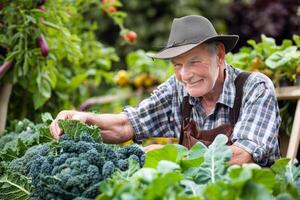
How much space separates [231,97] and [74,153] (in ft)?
3.43

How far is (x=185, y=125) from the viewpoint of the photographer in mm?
3195

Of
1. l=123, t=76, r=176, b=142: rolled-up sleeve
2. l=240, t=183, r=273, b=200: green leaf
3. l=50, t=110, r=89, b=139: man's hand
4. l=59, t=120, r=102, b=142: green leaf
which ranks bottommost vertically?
l=123, t=76, r=176, b=142: rolled-up sleeve

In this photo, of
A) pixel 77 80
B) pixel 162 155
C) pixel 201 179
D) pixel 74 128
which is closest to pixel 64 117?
pixel 74 128

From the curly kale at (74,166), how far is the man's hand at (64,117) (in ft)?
0.68

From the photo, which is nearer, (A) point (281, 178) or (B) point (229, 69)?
(A) point (281, 178)

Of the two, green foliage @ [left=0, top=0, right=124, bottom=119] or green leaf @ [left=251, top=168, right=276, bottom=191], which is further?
green foliage @ [left=0, top=0, right=124, bottom=119]

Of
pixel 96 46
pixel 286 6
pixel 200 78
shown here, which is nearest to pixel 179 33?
pixel 200 78

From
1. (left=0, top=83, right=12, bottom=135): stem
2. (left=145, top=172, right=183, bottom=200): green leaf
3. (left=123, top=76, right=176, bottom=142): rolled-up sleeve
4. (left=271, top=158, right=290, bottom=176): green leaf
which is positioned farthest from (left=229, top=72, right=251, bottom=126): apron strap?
(left=0, top=83, right=12, bottom=135): stem

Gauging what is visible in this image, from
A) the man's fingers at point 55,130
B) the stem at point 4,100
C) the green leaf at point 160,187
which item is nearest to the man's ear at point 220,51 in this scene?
the man's fingers at point 55,130

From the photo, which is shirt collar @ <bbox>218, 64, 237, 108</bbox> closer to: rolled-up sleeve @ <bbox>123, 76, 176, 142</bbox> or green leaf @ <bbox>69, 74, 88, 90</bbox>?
rolled-up sleeve @ <bbox>123, 76, 176, 142</bbox>

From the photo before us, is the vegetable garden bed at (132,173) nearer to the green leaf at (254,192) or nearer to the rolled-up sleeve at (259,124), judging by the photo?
the green leaf at (254,192)

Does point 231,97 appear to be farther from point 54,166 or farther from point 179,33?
point 54,166

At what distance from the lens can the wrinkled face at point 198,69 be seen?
284 centimetres

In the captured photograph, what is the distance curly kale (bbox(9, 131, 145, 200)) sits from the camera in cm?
214
